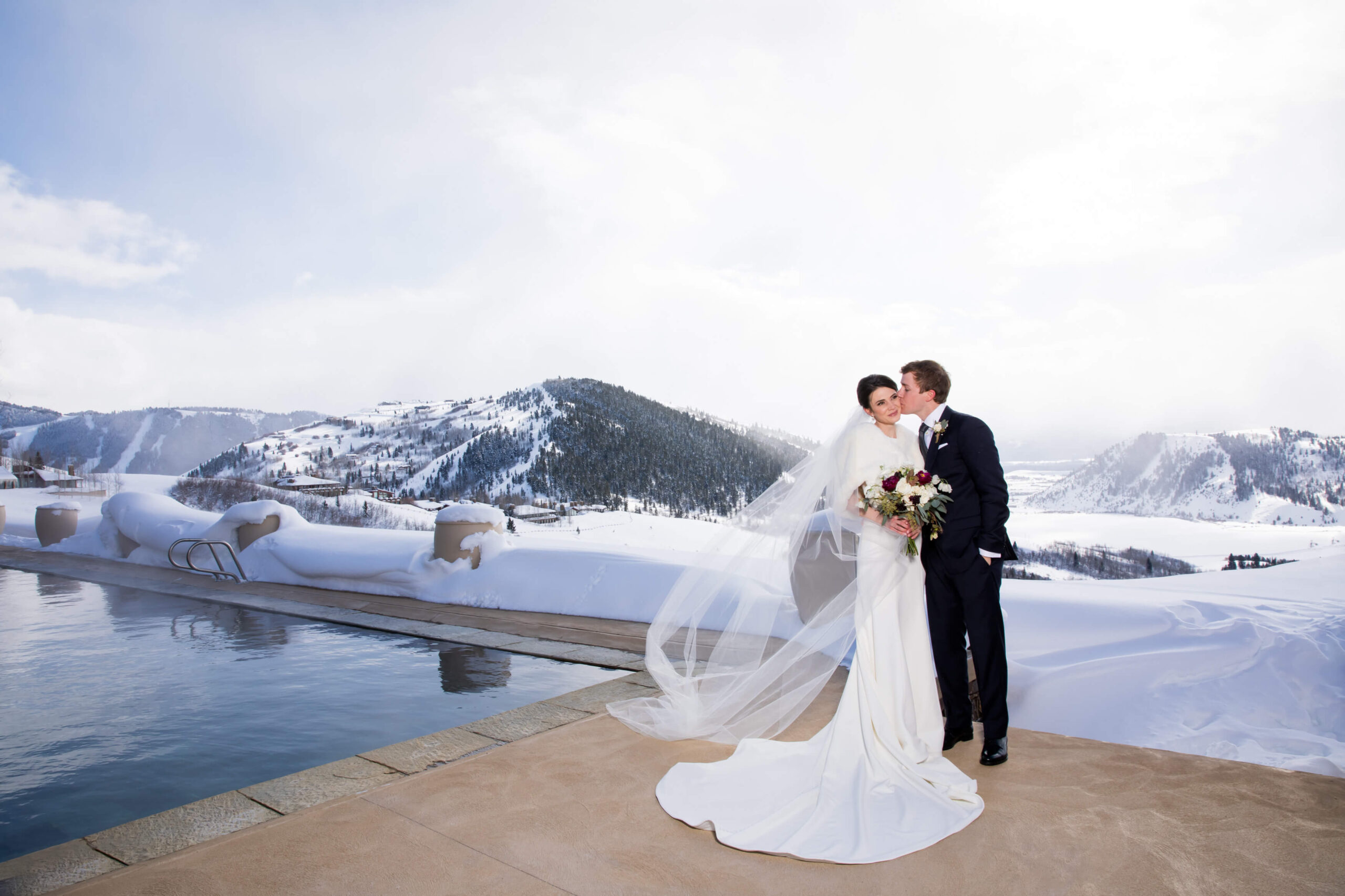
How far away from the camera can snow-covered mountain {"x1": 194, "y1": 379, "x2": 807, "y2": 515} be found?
5547cm

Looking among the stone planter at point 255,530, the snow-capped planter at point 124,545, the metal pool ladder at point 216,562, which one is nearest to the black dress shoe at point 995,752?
the metal pool ladder at point 216,562

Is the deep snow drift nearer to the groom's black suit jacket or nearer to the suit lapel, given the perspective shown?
the groom's black suit jacket

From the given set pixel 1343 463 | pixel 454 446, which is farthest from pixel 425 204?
pixel 454 446

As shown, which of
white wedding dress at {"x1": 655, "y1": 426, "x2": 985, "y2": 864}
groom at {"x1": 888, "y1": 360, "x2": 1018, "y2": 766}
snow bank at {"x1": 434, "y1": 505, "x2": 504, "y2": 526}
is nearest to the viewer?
white wedding dress at {"x1": 655, "y1": 426, "x2": 985, "y2": 864}

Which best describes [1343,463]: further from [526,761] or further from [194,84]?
[194,84]

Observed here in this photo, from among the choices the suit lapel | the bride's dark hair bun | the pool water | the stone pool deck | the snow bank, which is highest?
the bride's dark hair bun

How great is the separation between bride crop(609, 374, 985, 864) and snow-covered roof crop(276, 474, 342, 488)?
41.5 metres

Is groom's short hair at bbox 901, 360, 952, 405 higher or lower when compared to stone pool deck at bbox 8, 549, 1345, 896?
higher

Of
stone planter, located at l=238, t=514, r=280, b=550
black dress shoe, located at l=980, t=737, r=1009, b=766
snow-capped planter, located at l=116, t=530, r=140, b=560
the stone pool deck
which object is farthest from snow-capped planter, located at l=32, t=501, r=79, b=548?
black dress shoe, located at l=980, t=737, r=1009, b=766

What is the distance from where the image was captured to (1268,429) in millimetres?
19672

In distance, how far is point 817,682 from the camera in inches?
128

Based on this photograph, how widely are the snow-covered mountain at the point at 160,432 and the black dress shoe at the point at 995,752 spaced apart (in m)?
155

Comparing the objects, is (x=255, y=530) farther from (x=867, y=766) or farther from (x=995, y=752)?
(x=995, y=752)

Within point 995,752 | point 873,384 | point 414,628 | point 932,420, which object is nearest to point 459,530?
point 414,628
